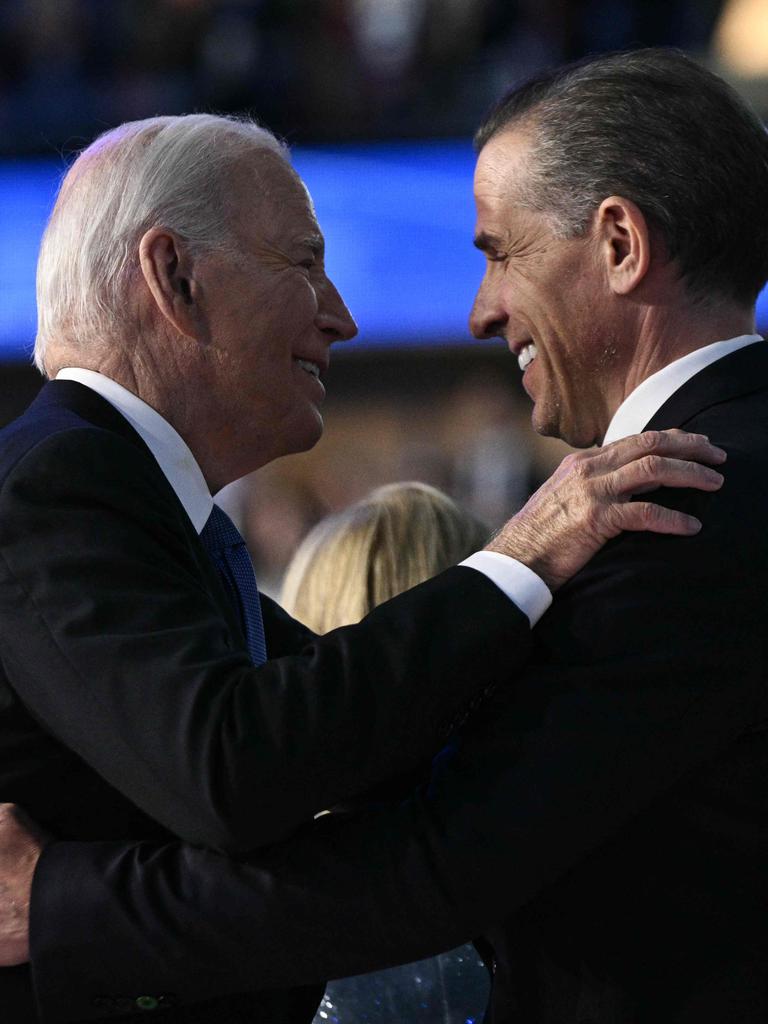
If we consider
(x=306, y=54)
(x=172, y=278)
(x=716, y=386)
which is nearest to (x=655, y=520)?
(x=716, y=386)

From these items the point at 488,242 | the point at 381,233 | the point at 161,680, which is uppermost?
the point at 488,242

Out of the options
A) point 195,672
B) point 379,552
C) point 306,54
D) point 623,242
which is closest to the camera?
point 195,672

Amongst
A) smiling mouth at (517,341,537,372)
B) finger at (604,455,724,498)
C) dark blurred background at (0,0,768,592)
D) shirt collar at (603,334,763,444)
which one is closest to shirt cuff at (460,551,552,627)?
finger at (604,455,724,498)

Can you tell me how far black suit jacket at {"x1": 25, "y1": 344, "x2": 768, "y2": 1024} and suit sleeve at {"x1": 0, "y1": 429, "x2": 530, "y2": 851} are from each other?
0.20 ft

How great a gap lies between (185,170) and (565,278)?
50 centimetres

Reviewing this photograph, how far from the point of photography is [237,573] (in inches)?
72.0

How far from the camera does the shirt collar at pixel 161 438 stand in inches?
66.4

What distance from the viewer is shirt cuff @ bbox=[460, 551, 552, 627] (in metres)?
1.43

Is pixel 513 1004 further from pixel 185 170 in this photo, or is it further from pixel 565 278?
pixel 185 170

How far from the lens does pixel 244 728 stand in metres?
1.33

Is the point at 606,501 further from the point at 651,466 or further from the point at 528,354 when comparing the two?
the point at 528,354

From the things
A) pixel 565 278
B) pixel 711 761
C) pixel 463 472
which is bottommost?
pixel 463 472

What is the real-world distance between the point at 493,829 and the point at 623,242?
73 centimetres

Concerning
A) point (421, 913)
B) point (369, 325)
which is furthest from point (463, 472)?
point (421, 913)
